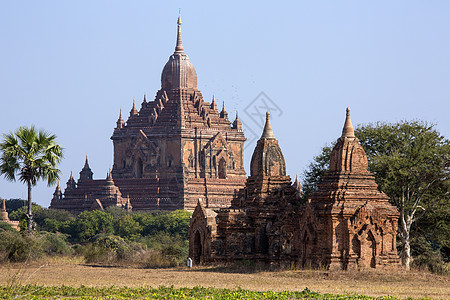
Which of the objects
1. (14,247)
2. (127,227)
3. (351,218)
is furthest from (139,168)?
(351,218)

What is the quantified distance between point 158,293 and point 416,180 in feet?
51.0

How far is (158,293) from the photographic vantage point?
25312 mm

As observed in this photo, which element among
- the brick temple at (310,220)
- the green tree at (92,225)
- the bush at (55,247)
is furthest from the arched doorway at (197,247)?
the green tree at (92,225)

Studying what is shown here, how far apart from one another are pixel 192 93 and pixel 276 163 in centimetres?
4762

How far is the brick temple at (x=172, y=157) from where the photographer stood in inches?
3159

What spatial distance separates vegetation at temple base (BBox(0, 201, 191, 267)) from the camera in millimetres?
37850

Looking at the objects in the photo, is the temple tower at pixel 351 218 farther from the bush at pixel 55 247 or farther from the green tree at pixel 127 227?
the green tree at pixel 127 227

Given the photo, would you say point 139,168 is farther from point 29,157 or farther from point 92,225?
point 29,157

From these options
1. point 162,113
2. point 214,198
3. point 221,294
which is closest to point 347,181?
point 221,294

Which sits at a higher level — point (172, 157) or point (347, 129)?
point (172, 157)

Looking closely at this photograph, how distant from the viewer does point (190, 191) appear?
80.5 metres

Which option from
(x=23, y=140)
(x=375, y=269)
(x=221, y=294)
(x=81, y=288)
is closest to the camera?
(x=221, y=294)

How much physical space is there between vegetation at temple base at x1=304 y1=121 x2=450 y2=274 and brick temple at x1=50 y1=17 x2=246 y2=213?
38824 mm

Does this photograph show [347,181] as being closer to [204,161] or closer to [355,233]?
[355,233]
